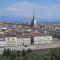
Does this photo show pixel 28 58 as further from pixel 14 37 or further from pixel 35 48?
pixel 14 37

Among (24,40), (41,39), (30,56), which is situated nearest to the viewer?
(30,56)

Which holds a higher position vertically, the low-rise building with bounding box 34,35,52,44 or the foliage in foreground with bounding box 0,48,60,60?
the foliage in foreground with bounding box 0,48,60,60

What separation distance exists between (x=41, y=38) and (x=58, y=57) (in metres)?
9.59

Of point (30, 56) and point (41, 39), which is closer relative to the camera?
point (30, 56)

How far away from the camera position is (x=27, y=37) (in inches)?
702

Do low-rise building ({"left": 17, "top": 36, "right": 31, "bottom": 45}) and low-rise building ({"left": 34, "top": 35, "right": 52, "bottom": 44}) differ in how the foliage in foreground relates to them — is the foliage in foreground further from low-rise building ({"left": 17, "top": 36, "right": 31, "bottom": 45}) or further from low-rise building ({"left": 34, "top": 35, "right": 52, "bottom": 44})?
low-rise building ({"left": 34, "top": 35, "right": 52, "bottom": 44})

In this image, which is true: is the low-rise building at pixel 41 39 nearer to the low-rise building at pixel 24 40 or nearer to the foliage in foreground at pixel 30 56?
the low-rise building at pixel 24 40

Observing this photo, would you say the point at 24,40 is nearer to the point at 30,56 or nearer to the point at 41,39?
the point at 41,39

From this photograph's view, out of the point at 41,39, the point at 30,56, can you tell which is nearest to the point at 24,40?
the point at 41,39

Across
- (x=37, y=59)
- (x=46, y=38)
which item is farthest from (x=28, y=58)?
(x=46, y=38)

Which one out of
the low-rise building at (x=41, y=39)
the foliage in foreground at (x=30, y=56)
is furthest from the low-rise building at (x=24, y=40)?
the foliage in foreground at (x=30, y=56)

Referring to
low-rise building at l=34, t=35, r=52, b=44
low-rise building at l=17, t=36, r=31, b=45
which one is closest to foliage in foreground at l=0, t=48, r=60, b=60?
low-rise building at l=17, t=36, r=31, b=45

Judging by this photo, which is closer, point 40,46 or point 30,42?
point 40,46

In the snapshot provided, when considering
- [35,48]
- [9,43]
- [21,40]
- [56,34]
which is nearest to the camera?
[35,48]
